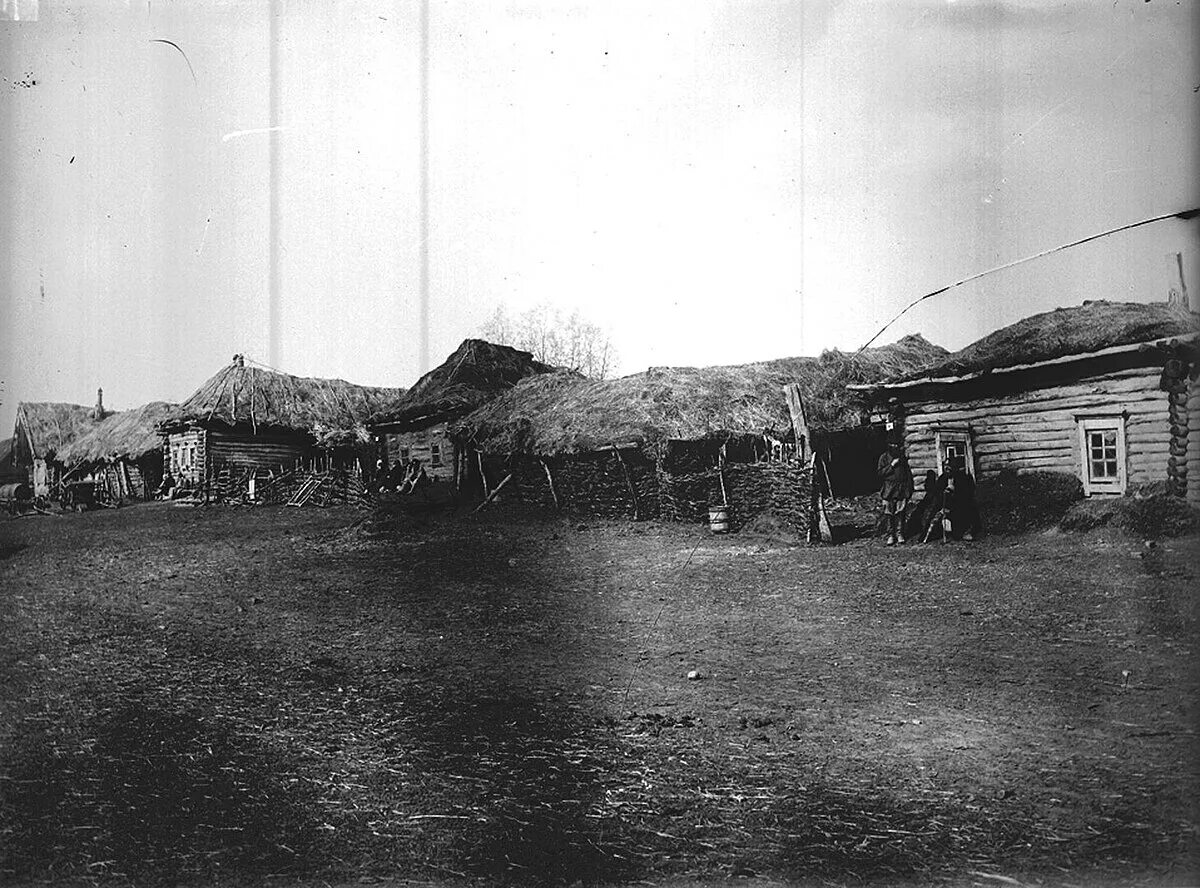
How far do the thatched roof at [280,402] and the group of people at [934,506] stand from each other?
212 centimetres

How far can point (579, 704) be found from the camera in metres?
2.77

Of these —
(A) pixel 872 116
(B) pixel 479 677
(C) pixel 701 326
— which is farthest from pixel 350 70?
(B) pixel 479 677

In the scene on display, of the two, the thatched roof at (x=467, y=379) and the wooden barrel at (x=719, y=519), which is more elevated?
the thatched roof at (x=467, y=379)

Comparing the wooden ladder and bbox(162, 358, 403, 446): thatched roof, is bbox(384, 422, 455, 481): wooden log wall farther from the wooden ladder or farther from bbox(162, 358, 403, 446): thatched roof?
the wooden ladder

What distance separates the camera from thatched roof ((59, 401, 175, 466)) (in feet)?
9.87

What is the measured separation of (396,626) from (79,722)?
1.16m

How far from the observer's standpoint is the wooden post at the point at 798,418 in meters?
3.29

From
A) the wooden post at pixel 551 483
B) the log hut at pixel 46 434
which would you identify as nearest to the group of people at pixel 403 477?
the wooden post at pixel 551 483

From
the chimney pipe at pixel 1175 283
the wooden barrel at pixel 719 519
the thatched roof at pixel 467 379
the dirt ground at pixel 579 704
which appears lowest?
the dirt ground at pixel 579 704

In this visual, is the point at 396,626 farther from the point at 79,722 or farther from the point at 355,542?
the point at 79,722

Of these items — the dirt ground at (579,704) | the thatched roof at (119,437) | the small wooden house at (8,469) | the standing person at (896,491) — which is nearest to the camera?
the dirt ground at (579,704)

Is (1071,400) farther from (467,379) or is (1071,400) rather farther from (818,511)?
(467,379)

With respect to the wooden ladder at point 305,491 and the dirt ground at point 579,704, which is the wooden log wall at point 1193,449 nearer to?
the dirt ground at point 579,704

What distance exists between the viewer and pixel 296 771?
260cm
